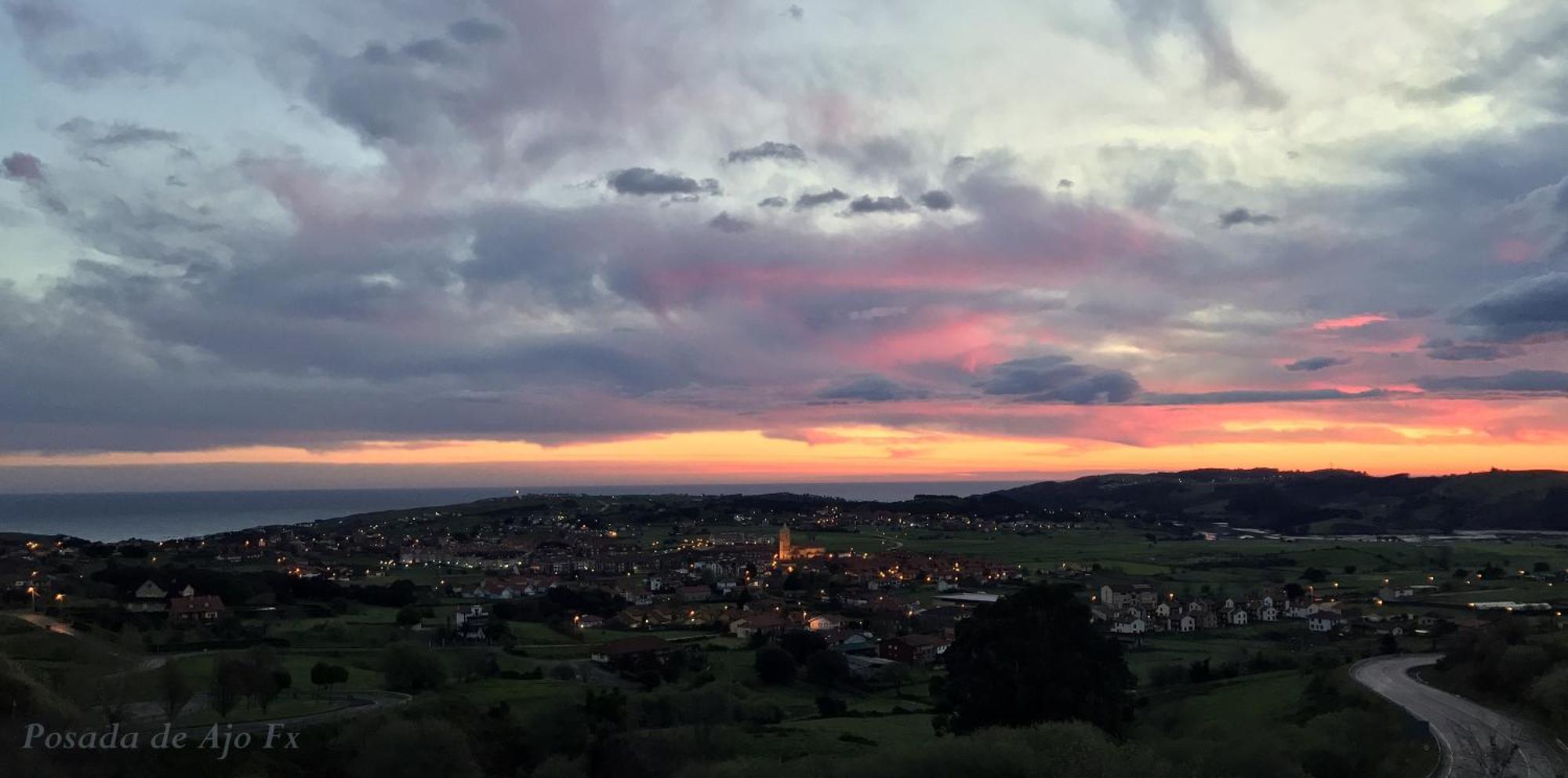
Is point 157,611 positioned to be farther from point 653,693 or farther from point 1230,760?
point 1230,760

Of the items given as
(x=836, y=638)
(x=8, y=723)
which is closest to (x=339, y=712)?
(x=8, y=723)

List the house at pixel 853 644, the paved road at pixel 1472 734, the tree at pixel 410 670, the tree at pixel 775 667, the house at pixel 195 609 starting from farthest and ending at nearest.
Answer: the house at pixel 853 644 → the house at pixel 195 609 → the tree at pixel 775 667 → the tree at pixel 410 670 → the paved road at pixel 1472 734

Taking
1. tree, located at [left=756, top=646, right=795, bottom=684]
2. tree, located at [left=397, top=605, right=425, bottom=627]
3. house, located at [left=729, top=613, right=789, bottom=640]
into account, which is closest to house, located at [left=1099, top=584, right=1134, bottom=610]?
house, located at [left=729, top=613, right=789, bottom=640]

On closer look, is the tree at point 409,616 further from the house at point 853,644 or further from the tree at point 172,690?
the tree at point 172,690

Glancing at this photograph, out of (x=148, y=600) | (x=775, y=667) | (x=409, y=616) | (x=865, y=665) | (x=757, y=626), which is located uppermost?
(x=148, y=600)

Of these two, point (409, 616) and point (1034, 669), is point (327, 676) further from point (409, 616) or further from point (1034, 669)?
point (1034, 669)

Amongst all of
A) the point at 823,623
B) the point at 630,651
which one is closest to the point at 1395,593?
the point at 823,623

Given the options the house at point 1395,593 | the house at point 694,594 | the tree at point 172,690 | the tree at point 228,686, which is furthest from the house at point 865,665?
the house at point 1395,593
